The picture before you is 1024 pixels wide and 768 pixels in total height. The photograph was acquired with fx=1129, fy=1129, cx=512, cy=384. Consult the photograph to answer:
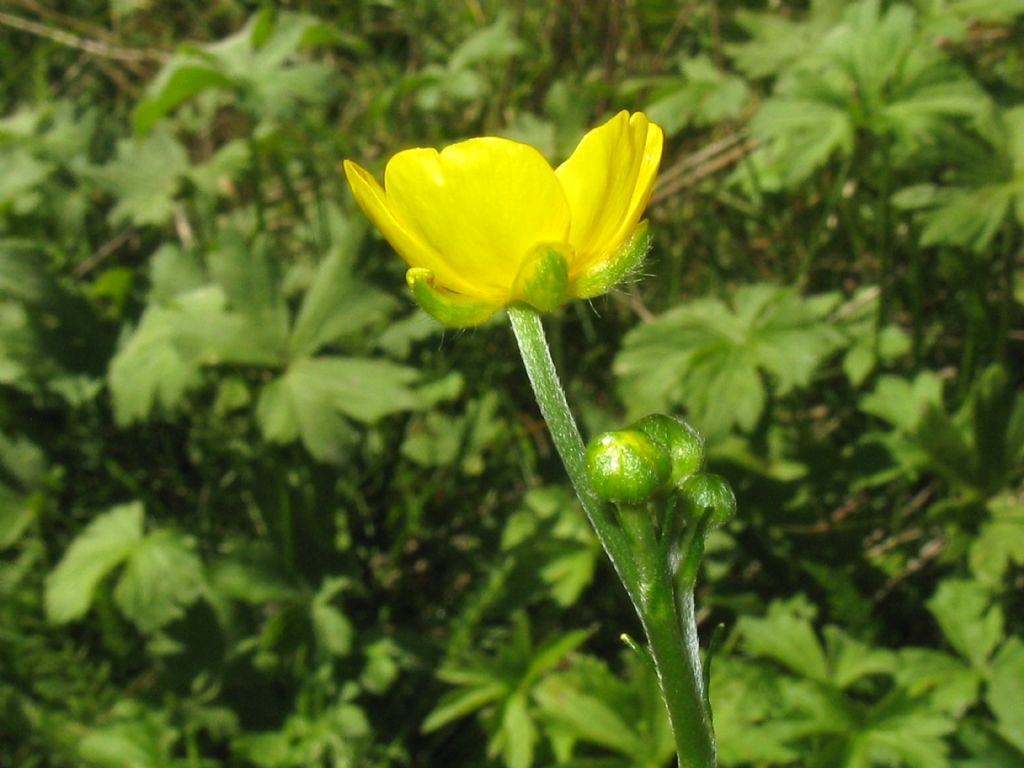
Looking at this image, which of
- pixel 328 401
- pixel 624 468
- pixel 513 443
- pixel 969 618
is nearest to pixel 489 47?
pixel 513 443

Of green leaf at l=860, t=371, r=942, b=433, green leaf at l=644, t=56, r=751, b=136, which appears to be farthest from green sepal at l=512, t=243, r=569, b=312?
green leaf at l=644, t=56, r=751, b=136

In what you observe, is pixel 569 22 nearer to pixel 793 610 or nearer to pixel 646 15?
pixel 646 15

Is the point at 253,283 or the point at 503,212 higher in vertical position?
the point at 503,212

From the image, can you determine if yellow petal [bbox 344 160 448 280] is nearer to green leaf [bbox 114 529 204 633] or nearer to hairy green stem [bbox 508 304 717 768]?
hairy green stem [bbox 508 304 717 768]

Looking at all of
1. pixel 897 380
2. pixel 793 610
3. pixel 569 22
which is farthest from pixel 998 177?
pixel 569 22

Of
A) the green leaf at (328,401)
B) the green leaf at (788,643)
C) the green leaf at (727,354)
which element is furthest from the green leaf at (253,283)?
the green leaf at (788,643)

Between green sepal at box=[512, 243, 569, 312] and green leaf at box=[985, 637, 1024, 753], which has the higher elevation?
green sepal at box=[512, 243, 569, 312]

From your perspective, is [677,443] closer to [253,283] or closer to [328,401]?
→ [328,401]
